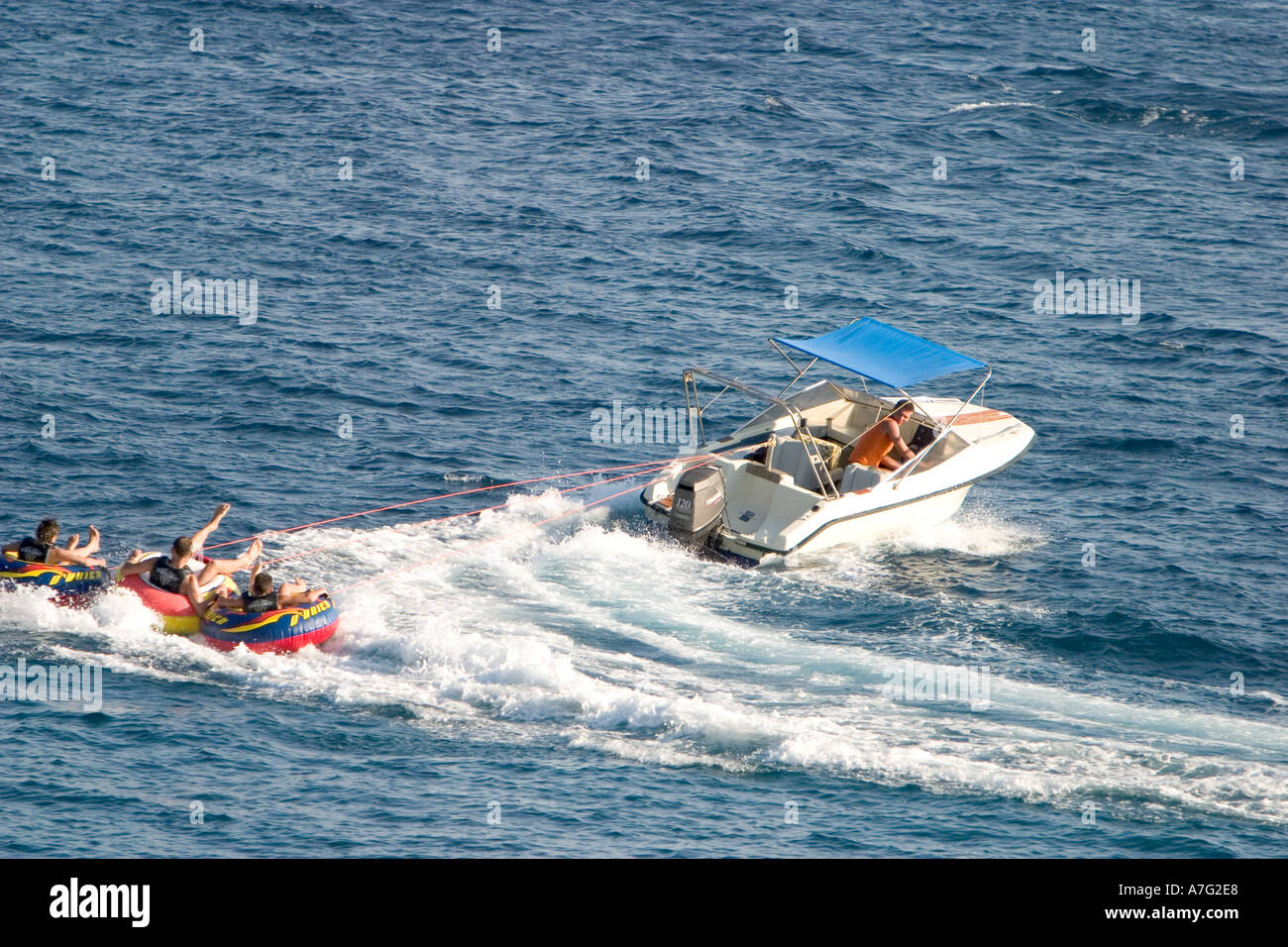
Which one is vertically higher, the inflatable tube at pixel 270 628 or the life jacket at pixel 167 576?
the life jacket at pixel 167 576

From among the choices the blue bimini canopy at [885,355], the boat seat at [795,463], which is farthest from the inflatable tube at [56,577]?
the blue bimini canopy at [885,355]

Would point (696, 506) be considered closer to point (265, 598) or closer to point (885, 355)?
point (885, 355)

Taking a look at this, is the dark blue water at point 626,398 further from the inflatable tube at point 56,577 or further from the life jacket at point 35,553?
the life jacket at point 35,553

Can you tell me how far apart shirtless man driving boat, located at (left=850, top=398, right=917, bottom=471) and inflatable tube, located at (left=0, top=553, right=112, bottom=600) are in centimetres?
971

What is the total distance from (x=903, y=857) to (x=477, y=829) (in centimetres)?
363

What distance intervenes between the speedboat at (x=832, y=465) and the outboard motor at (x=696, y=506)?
0.5 inches

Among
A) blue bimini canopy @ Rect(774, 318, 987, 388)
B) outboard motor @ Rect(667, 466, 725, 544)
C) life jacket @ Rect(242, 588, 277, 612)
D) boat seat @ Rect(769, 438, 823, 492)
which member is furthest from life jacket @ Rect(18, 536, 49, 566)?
blue bimini canopy @ Rect(774, 318, 987, 388)

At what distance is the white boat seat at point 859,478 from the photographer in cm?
1920

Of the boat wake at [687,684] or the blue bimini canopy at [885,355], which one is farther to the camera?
the blue bimini canopy at [885,355]

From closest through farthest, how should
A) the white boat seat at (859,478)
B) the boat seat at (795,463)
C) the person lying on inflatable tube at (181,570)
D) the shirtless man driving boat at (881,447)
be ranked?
the person lying on inflatable tube at (181,570) → the white boat seat at (859,478) → the shirtless man driving boat at (881,447) → the boat seat at (795,463)

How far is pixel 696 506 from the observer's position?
18312 millimetres

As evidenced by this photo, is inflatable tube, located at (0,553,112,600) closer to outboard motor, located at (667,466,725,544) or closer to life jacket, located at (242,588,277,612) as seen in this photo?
life jacket, located at (242,588,277,612)

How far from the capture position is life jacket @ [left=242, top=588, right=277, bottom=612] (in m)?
15.5

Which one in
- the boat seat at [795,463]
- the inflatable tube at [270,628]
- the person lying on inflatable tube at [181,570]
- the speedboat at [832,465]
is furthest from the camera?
the boat seat at [795,463]
